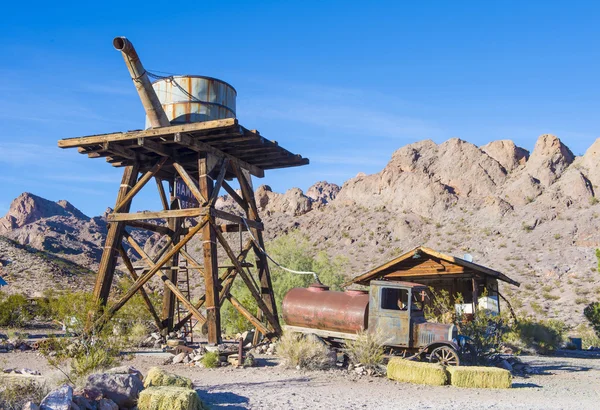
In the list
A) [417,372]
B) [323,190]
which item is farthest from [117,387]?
[323,190]

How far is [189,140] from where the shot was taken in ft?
52.3

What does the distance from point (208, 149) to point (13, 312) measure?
564 inches

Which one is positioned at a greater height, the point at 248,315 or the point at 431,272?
the point at 431,272

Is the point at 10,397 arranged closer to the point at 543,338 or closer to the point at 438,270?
the point at 438,270

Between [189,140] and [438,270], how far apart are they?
12.3 m

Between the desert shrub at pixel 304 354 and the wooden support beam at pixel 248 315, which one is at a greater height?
the wooden support beam at pixel 248 315

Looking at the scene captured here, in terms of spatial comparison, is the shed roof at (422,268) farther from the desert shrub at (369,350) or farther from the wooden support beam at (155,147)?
the wooden support beam at (155,147)

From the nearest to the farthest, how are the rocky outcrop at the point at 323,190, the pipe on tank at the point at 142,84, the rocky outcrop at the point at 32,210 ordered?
1. the pipe on tank at the point at 142,84
2. the rocky outcrop at the point at 32,210
3. the rocky outcrop at the point at 323,190

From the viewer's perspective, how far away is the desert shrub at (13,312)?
24.7 meters

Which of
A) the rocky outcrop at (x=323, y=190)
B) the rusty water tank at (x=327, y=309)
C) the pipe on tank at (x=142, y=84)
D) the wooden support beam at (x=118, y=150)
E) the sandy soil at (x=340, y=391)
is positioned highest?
the rocky outcrop at (x=323, y=190)

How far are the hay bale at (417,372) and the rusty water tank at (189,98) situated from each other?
28.5ft

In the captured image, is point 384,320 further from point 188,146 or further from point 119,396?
point 119,396

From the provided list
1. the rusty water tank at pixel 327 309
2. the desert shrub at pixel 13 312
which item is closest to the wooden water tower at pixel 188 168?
the rusty water tank at pixel 327 309

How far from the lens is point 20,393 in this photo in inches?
337
